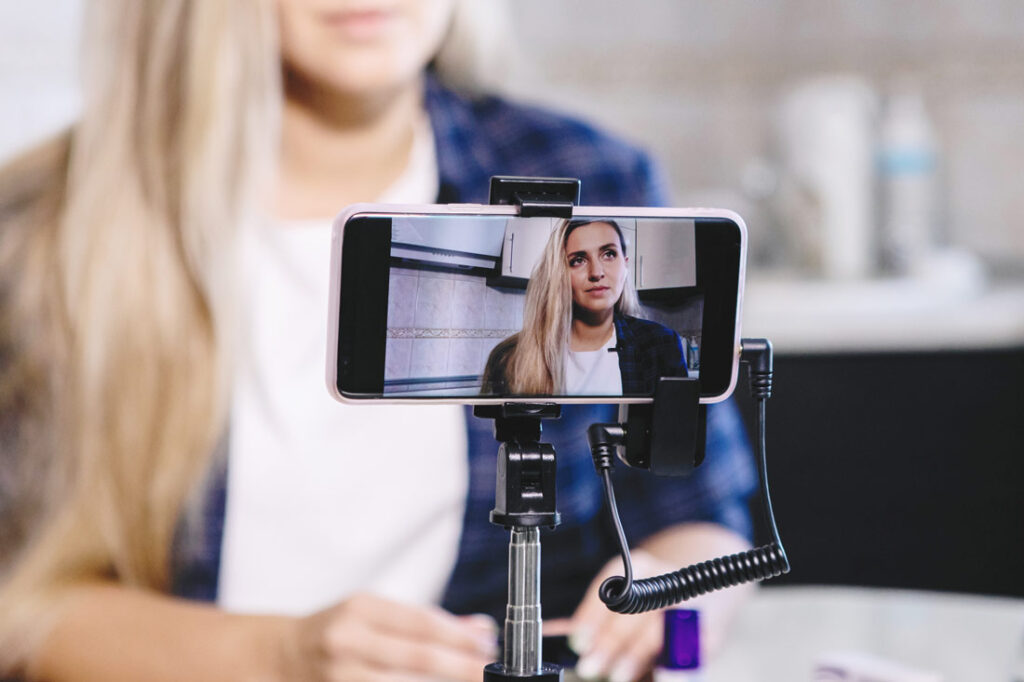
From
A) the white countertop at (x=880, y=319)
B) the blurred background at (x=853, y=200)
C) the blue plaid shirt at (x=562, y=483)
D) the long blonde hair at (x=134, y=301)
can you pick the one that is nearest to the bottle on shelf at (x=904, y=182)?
the blurred background at (x=853, y=200)

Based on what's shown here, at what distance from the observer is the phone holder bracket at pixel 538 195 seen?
427 millimetres

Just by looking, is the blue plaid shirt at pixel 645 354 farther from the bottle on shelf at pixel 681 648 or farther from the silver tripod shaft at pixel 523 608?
the bottle on shelf at pixel 681 648

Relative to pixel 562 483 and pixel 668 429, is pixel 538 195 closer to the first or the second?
pixel 668 429

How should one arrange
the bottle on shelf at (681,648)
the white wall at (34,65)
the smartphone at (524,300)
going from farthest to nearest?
the white wall at (34,65)
the bottle on shelf at (681,648)
the smartphone at (524,300)

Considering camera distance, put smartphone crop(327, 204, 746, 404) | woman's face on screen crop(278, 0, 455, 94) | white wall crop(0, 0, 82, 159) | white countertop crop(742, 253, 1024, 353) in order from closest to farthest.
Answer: smartphone crop(327, 204, 746, 404)
woman's face on screen crop(278, 0, 455, 94)
white countertop crop(742, 253, 1024, 353)
white wall crop(0, 0, 82, 159)

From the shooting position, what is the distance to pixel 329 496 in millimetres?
989

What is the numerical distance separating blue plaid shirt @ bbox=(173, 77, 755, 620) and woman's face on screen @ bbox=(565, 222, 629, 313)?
51 centimetres

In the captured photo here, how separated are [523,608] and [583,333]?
4.4 inches

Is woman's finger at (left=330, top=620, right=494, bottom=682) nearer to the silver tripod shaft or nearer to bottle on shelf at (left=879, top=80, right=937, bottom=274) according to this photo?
the silver tripod shaft

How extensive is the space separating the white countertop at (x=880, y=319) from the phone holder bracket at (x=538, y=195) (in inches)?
39.3

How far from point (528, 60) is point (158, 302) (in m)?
1.07

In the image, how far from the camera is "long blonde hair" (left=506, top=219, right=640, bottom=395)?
433 mm


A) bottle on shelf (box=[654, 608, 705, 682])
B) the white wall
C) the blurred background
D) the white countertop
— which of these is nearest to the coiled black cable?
bottle on shelf (box=[654, 608, 705, 682])

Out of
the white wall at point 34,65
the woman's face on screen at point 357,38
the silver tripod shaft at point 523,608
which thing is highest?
the white wall at point 34,65
